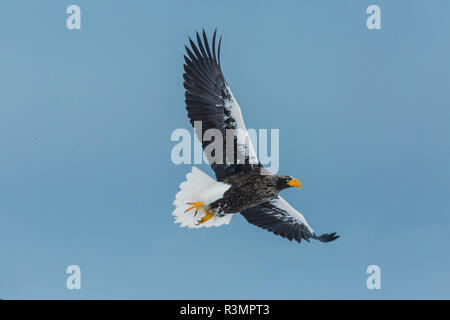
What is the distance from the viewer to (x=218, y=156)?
10.5m

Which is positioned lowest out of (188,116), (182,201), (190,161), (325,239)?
(325,239)

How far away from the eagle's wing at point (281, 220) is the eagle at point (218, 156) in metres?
1.32

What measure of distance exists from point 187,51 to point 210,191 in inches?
103

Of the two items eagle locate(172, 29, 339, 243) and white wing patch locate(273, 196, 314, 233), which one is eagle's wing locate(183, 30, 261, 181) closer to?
eagle locate(172, 29, 339, 243)

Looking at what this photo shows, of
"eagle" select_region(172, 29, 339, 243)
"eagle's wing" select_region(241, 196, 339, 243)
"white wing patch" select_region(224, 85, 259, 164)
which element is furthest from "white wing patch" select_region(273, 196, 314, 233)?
"white wing patch" select_region(224, 85, 259, 164)

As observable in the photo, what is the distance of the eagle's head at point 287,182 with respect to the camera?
410 inches

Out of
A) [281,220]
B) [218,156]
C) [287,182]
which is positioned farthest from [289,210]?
[218,156]

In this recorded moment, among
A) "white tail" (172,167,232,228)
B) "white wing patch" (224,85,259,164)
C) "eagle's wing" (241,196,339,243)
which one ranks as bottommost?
"eagle's wing" (241,196,339,243)

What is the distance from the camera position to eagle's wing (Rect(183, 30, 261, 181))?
10.3 m

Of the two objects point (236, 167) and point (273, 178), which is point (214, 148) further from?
point (273, 178)

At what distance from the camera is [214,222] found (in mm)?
11180

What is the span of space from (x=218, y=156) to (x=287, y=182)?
1.34 metres

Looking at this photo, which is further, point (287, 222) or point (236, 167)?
point (287, 222)

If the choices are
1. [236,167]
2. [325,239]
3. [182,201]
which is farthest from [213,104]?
[325,239]
